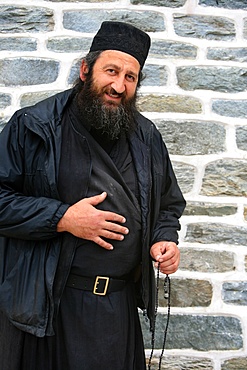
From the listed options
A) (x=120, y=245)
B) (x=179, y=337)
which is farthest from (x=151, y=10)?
(x=179, y=337)

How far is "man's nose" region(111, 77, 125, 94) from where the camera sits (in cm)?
211

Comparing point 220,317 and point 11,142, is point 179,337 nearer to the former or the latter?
point 220,317

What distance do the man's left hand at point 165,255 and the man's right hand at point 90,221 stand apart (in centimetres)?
21

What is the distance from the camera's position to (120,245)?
2.08 metres

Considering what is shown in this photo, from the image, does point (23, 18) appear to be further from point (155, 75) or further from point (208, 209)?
point (208, 209)

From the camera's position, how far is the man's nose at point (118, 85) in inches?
83.2

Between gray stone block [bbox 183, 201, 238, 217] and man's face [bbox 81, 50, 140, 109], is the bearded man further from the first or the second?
gray stone block [bbox 183, 201, 238, 217]

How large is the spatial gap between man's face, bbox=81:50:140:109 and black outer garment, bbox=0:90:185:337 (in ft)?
0.50

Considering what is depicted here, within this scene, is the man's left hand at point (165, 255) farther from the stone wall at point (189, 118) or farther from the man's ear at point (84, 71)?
the stone wall at point (189, 118)

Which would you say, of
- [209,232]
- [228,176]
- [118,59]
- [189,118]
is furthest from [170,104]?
[118,59]

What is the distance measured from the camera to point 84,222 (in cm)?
193

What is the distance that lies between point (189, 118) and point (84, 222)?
1355 mm

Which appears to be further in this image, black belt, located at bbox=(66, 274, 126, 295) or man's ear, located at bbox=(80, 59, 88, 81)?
man's ear, located at bbox=(80, 59, 88, 81)

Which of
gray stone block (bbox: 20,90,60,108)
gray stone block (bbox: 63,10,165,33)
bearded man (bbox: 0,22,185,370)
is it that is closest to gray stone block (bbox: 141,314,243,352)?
bearded man (bbox: 0,22,185,370)
